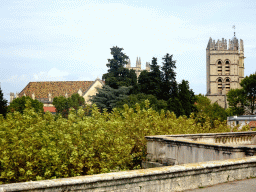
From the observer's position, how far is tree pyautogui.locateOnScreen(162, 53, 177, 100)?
59188 millimetres

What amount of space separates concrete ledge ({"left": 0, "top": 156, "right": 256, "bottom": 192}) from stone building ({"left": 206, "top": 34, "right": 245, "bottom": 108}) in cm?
9083

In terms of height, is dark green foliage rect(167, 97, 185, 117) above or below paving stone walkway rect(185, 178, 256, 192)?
above

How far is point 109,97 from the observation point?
53906 millimetres

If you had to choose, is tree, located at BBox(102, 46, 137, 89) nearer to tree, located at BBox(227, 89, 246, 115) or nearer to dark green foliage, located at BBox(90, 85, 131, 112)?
dark green foliage, located at BBox(90, 85, 131, 112)

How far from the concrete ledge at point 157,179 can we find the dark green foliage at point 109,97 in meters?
44.6

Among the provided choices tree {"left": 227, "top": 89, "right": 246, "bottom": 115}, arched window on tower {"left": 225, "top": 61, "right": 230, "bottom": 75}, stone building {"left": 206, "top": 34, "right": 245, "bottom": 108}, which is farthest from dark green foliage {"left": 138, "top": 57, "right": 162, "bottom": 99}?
arched window on tower {"left": 225, "top": 61, "right": 230, "bottom": 75}

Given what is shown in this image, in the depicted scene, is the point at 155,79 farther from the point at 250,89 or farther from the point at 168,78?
the point at 250,89

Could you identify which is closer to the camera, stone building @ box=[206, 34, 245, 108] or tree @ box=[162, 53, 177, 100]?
tree @ box=[162, 53, 177, 100]

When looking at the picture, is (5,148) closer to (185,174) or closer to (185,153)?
(185,153)

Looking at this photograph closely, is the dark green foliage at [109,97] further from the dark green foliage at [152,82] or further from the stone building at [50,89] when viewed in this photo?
the stone building at [50,89]

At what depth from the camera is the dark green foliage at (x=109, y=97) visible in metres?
53.1

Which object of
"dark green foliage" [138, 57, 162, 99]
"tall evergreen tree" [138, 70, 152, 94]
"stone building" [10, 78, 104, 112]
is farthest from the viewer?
"stone building" [10, 78, 104, 112]

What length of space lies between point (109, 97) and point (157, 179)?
4739cm

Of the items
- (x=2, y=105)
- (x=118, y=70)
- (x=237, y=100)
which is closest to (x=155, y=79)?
Answer: (x=118, y=70)
